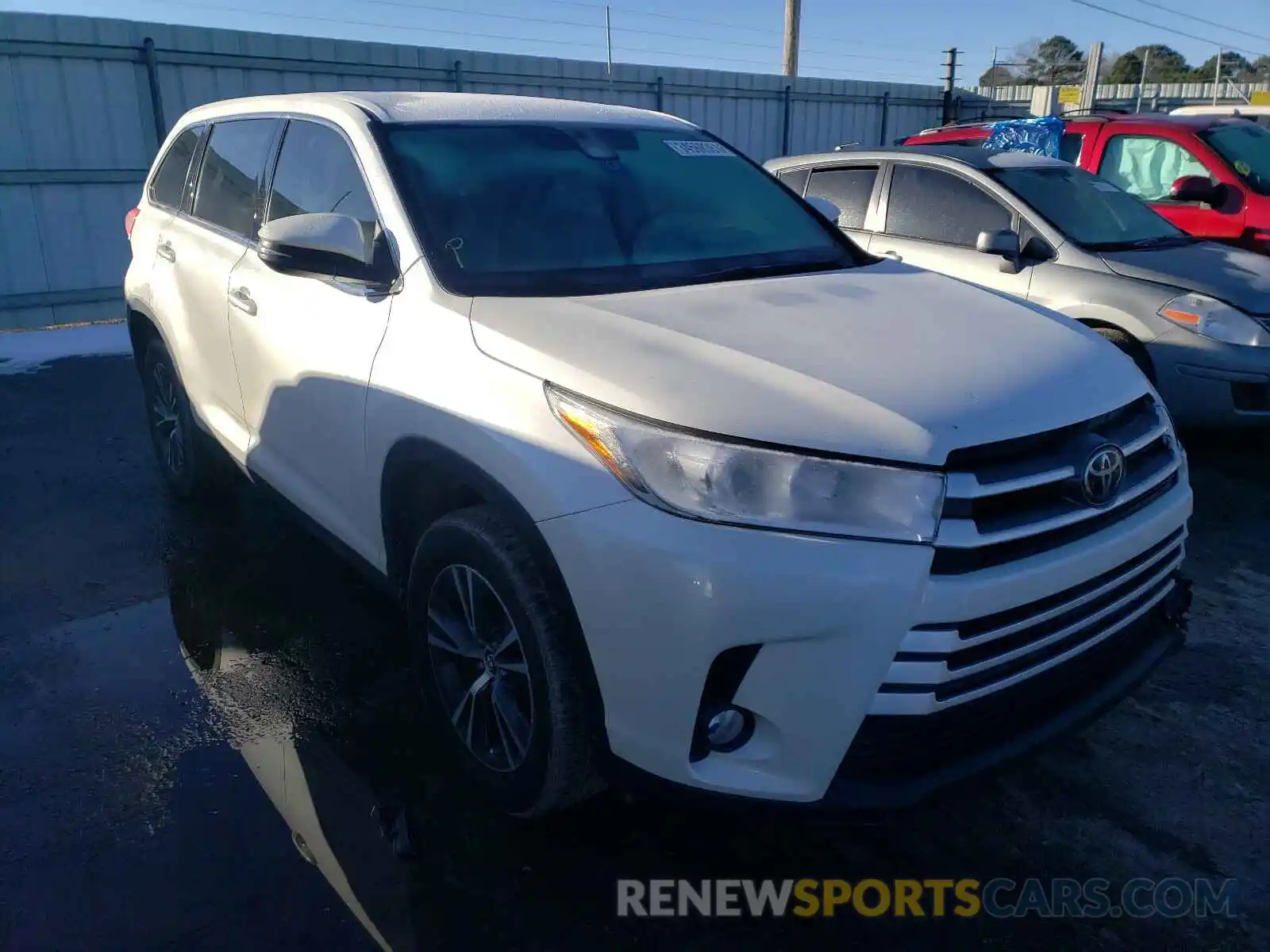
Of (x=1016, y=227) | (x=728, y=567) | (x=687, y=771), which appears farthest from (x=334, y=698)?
(x=1016, y=227)

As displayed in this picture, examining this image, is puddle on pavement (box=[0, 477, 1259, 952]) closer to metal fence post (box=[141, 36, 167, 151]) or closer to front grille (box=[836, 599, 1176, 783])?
front grille (box=[836, 599, 1176, 783])

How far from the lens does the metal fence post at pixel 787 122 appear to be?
48.5ft

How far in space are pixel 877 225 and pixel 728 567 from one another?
5136mm

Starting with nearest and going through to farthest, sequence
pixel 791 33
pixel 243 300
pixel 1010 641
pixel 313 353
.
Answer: pixel 1010 641
pixel 313 353
pixel 243 300
pixel 791 33

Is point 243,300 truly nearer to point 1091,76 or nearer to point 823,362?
point 823,362

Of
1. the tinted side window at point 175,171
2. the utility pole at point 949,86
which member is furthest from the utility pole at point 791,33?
the tinted side window at point 175,171

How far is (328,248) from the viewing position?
271cm

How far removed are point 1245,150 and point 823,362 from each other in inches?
266

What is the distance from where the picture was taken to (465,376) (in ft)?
7.79

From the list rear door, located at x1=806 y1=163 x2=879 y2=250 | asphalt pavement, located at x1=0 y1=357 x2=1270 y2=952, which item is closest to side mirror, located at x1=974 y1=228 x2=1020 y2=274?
rear door, located at x1=806 y1=163 x2=879 y2=250

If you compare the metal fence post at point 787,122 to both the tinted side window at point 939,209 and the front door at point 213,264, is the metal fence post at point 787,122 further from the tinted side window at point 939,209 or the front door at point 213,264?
the front door at point 213,264

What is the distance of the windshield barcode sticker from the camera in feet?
11.8

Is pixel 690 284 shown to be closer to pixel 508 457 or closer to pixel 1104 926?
pixel 508 457

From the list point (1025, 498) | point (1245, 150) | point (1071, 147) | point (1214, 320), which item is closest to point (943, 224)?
point (1214, 320)
